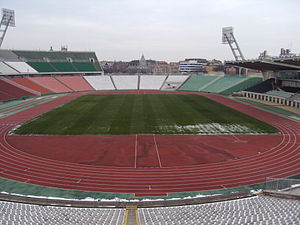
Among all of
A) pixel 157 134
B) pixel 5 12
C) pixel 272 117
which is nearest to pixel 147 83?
pixel 5 12

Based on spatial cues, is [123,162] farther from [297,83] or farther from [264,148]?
[297,83]

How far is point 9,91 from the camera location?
181 ft

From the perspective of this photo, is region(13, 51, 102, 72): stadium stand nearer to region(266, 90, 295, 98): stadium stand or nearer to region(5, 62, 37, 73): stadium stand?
region(5, 62, 37, 73): stadium stand

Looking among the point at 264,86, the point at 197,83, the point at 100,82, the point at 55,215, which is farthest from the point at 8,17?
the point at 55,215

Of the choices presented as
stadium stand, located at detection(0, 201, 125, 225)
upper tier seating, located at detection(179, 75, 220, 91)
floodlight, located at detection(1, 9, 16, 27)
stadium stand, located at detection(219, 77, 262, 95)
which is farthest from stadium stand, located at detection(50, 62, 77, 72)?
stadium stand, located at detection(0, 201, 125, 225)

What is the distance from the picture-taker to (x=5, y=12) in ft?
237

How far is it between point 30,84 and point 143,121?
4230cm

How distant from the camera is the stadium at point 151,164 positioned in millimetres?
11602

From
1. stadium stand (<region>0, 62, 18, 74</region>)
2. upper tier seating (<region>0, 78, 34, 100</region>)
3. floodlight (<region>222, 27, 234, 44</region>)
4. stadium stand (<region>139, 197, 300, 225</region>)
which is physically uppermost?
floodlight (<region>222, 27, 234, 44</region>)

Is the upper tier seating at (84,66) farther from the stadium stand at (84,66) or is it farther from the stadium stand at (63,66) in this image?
the stadium stand at (63,66)

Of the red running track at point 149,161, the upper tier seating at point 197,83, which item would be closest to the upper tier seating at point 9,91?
the red running track at point 149,161

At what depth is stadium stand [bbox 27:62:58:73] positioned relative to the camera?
75500 millimetres

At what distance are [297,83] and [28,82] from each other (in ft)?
190

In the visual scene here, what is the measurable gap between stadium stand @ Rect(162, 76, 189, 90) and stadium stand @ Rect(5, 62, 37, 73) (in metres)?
36.6
